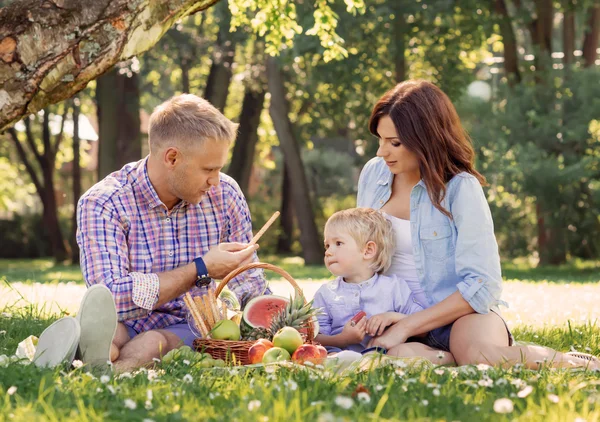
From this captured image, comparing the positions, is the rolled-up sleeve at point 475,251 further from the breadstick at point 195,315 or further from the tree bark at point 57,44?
the tree bark at point 57,44

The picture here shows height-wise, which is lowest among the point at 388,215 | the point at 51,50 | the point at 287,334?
the point at 287,334

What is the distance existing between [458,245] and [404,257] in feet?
1.50

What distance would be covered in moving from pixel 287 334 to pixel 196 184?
996 millimetres

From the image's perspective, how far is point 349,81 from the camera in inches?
709

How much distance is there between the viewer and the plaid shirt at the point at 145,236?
4539 mm

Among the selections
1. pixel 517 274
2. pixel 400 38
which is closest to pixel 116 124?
pixel 400 38

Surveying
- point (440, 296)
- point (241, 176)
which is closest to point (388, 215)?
point (440, 296)

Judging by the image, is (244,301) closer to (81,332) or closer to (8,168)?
(81,332)

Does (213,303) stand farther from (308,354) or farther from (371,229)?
(371,229)

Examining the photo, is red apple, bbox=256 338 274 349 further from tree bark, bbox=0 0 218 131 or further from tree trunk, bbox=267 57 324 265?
tree trunk, bbox=267 57 324 265

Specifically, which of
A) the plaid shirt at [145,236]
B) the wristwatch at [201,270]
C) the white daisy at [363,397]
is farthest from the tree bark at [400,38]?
the white daisy at [363,397]

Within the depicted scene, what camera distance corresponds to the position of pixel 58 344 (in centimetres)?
400

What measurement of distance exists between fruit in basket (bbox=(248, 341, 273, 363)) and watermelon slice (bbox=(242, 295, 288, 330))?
36 cm

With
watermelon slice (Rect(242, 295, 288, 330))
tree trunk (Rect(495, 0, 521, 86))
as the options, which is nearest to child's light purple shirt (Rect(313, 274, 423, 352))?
watermelon slice (Rect(242, 295, 288, 330))
